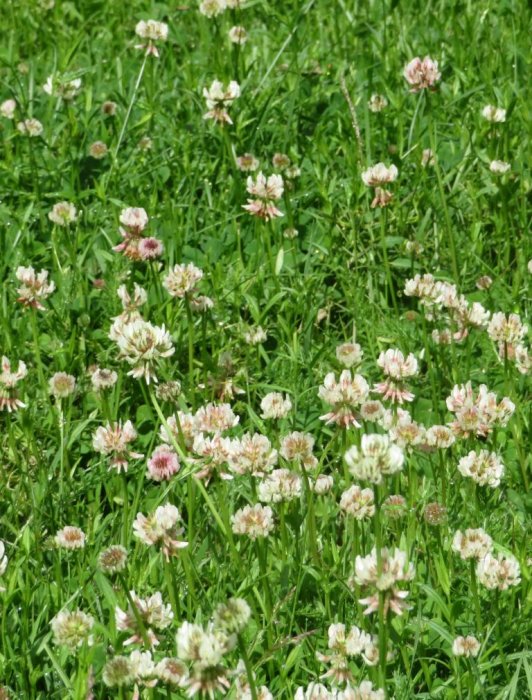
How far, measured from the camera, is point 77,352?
3.89 m

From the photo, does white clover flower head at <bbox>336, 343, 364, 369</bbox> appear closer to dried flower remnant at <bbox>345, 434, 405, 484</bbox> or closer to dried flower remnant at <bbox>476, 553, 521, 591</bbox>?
dried flower remnant at <bbox>476, 553, 521, 591</bbox>

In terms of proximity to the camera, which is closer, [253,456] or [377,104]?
[253,456]

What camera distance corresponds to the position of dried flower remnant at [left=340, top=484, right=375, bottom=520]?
2.65 m

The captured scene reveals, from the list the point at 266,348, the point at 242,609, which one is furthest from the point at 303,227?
the point at 242,609

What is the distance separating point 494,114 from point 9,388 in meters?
2.04

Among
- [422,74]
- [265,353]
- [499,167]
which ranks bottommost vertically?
[265,353]

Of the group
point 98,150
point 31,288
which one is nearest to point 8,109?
point 98,150

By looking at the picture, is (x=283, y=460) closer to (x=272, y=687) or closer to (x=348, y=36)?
(x=272, y=687)

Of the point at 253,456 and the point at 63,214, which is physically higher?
the point at 253,456

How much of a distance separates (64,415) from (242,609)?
189 centimetres

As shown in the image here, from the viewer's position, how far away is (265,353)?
3834 mm

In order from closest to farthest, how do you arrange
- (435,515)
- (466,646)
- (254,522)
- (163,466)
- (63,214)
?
(466,646) < (254,522) < (435,515) < (163,466) < (63,214)

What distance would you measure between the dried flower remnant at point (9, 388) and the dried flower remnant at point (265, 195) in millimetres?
990

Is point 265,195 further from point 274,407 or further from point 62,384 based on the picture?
point 274,407
